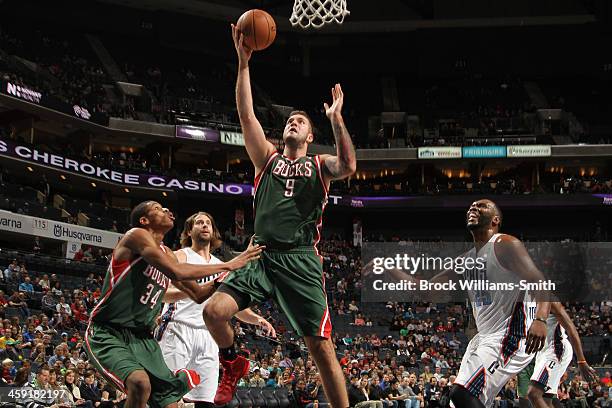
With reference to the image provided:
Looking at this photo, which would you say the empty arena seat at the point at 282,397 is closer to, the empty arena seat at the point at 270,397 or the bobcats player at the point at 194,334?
the empty arena seat at the point at 270,397

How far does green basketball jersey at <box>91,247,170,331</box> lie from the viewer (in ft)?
21.2

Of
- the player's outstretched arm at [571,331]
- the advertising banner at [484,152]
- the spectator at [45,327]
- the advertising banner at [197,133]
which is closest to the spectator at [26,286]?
the spectator at [45,327]

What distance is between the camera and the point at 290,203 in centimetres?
620

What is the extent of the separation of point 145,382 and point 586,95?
45.3 metres

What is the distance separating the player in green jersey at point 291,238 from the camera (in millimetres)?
5949

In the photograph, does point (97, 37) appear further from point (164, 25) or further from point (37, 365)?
point (37, 365)

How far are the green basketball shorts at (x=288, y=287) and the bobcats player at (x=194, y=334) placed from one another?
2207mm

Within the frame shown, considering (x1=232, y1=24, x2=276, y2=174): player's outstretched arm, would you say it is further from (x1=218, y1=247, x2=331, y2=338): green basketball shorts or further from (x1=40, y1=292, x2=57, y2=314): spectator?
(x1=40, y1=292, x2=57, y2=314): spectator

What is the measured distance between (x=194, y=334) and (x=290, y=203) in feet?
9.08

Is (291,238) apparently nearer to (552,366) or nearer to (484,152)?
(552,366)

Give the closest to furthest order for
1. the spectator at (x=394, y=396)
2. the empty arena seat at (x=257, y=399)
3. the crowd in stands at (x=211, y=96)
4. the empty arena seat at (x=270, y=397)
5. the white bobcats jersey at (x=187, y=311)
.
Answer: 1. the white bobcats jersey at (x=187, y=311)
2. the empty arena seat at (x=257, y=399)
3. the empty arena seat at (x=270, y=397)
4. the spectator at (x=394, y=396)
5. the crowd in stands at (x=211, y=96)

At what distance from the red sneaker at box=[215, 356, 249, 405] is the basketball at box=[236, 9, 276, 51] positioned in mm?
2603

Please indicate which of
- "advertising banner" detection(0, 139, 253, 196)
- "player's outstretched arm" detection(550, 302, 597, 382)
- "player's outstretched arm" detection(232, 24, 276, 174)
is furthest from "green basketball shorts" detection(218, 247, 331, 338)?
"advertising banner" detection(0, 139, 253, 196)

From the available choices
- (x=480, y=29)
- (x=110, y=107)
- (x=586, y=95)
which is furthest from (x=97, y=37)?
(x=586, y=95)
